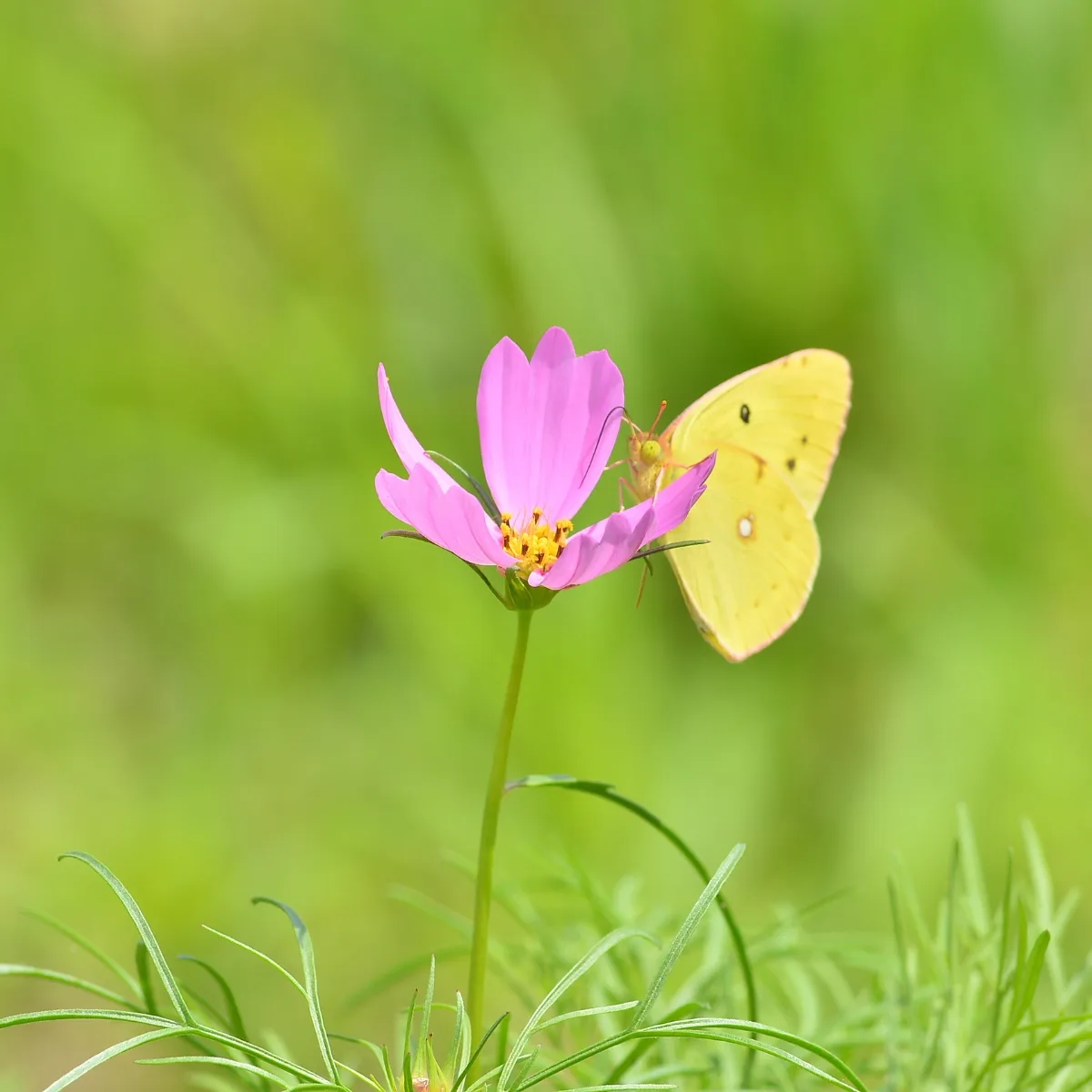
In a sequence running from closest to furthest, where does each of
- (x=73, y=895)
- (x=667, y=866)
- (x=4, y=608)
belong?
(x=73, y=895) < (x=667, y=866) < (x=4, y=608)

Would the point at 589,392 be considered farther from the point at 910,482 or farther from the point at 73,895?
the point at 910,482

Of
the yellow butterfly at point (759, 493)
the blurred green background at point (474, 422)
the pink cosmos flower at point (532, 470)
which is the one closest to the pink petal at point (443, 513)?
the pink cosmos flower at point (532, 470)

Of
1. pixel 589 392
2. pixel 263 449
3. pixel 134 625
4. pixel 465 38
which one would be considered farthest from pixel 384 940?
pixel 465 38

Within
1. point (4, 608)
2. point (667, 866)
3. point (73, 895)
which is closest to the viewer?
point (73, 895)

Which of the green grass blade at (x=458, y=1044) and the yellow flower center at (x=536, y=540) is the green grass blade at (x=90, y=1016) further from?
the yellow flower center at (x=536, y=540)

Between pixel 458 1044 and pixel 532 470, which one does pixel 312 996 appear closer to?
pixel 458 1044

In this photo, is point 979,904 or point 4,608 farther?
point 4,608
